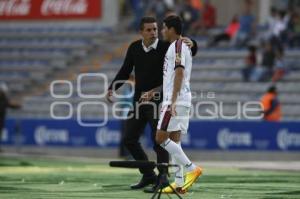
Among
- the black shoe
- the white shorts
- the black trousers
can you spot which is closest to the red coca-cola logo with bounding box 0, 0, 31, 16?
the black trousers

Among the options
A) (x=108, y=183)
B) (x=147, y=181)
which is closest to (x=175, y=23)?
(x=147, y=181)

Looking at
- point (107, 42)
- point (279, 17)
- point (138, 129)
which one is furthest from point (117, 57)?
point (138, 129)

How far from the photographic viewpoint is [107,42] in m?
36.5

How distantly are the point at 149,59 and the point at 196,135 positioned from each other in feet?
43.2

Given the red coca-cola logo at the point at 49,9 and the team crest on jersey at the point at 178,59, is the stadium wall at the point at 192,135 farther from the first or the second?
the team crest on jersey at the point at 178,59

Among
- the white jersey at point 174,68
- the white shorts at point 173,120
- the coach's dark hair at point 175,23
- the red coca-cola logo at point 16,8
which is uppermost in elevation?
the coach's dark hair at point 175,23

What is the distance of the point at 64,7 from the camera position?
38594 mm

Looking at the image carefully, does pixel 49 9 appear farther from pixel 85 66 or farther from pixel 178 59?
pixel 178 59

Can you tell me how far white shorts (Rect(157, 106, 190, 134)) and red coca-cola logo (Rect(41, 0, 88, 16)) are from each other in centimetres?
2449

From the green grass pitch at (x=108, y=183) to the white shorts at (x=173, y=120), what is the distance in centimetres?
94

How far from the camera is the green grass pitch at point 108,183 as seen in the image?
14.3 metres

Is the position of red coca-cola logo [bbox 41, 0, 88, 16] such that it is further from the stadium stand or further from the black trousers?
the black trousers

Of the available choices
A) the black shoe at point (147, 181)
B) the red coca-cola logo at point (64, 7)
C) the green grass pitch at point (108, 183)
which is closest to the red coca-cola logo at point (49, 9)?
the red coca-cola logo at point (64, 7)

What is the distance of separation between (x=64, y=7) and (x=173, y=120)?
2532cm
